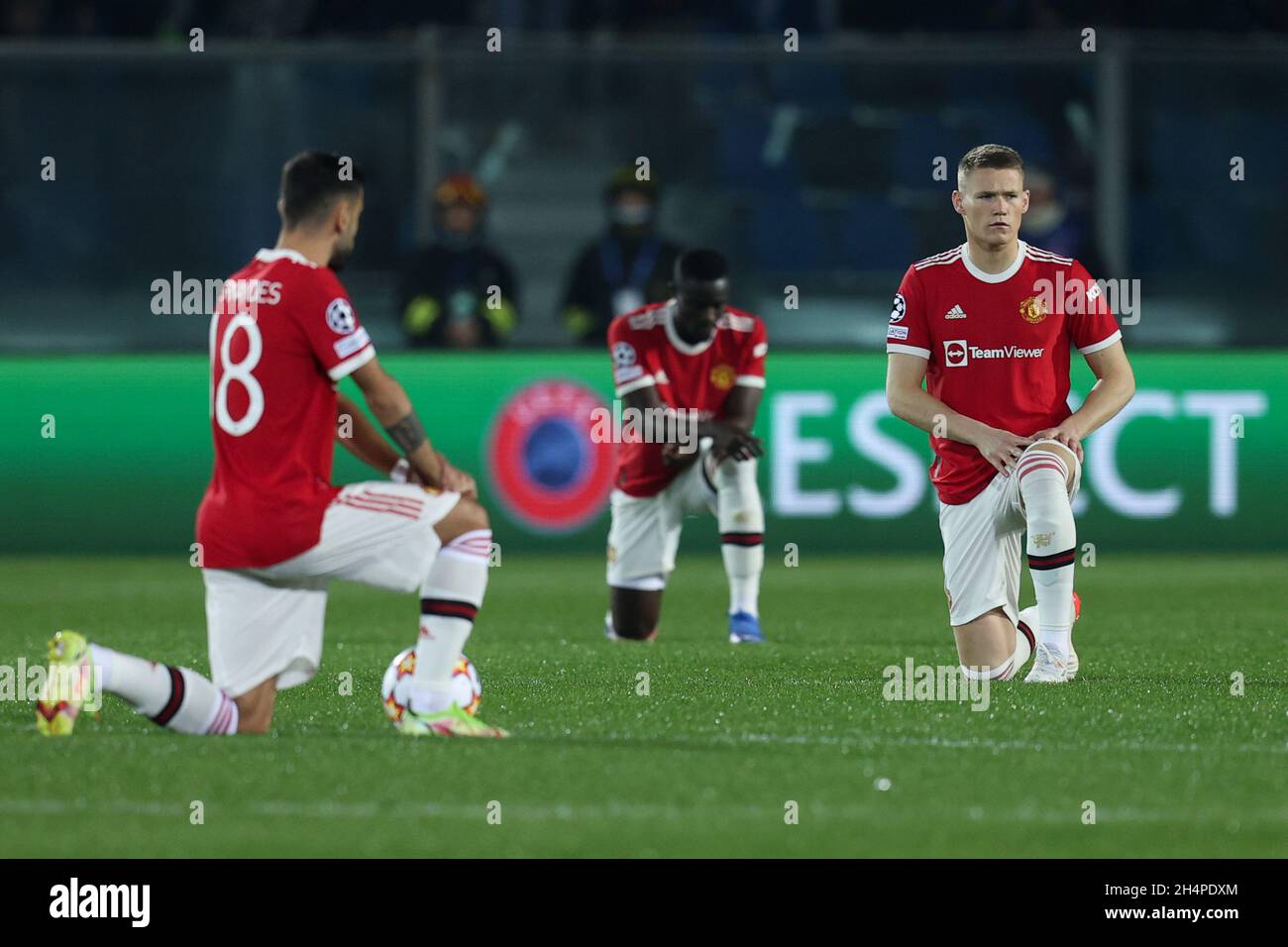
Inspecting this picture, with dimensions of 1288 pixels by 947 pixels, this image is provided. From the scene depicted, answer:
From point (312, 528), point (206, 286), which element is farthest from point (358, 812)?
point (206, 286)

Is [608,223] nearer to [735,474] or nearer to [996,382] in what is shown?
[735,474]

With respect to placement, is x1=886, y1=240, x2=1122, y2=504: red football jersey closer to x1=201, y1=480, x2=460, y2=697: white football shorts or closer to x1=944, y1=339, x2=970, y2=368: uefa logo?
x1=944, y1=339, x2=970, y2=368: uefa logo

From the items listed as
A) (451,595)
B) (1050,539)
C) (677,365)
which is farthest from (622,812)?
(677,365)

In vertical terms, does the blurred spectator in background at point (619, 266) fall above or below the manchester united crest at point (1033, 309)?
above

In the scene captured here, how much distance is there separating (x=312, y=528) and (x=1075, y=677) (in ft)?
10.3

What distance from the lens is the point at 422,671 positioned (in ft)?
20.7

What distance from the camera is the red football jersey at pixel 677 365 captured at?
33.1 feet

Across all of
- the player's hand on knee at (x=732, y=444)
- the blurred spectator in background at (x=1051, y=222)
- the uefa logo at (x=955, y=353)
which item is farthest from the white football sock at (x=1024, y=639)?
the blurred spectator in background at (x=1051, y=222)

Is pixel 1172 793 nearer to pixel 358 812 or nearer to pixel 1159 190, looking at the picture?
pixel 358 812

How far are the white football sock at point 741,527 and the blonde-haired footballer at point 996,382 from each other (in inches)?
73.7

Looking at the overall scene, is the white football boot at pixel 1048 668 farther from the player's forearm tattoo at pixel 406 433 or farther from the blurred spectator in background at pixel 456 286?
the blurred spectator in background at pixel 456 286

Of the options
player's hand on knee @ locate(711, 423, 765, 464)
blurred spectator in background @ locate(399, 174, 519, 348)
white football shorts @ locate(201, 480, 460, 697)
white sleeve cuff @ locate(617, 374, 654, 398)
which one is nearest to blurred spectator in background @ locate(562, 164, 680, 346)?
blurred spectator in background @ locate(399, 174, 519, 348)

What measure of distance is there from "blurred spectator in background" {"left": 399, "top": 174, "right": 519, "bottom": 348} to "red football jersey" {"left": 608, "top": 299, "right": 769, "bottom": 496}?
4165 mm

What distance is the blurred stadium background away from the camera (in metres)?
13.7
